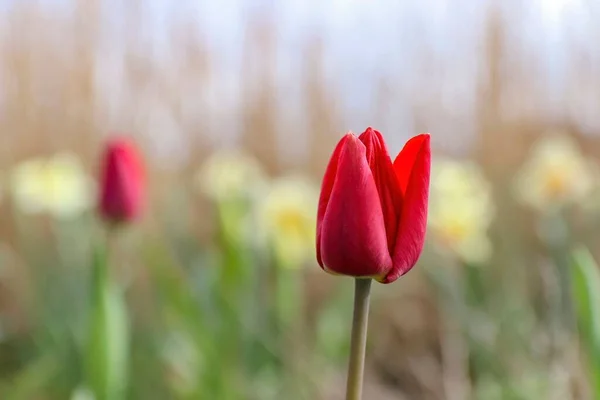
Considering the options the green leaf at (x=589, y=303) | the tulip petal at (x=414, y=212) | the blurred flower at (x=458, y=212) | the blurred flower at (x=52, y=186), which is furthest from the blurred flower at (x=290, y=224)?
the tulip petal at (x=414, y=212)

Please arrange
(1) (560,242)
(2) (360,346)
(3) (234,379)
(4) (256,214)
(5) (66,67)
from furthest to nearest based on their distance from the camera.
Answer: (5) (66,67) < (4) (256,214) < (1) (560,242) < (3) (234,379) < (2) (360,346)

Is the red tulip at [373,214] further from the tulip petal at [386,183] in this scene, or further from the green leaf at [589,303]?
the green leaf at [589,303]

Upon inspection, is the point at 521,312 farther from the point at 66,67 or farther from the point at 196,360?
the point at 66,67

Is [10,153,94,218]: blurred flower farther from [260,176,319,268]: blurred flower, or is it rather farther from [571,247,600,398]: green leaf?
[571,247,600,398]: green leaf

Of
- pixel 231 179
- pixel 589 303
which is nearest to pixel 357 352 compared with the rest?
pixel 589 303

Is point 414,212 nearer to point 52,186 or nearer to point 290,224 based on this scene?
point 290,224

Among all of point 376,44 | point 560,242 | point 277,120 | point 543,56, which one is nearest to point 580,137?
point 543,56

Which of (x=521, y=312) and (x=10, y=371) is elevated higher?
(x=521, y=312)
